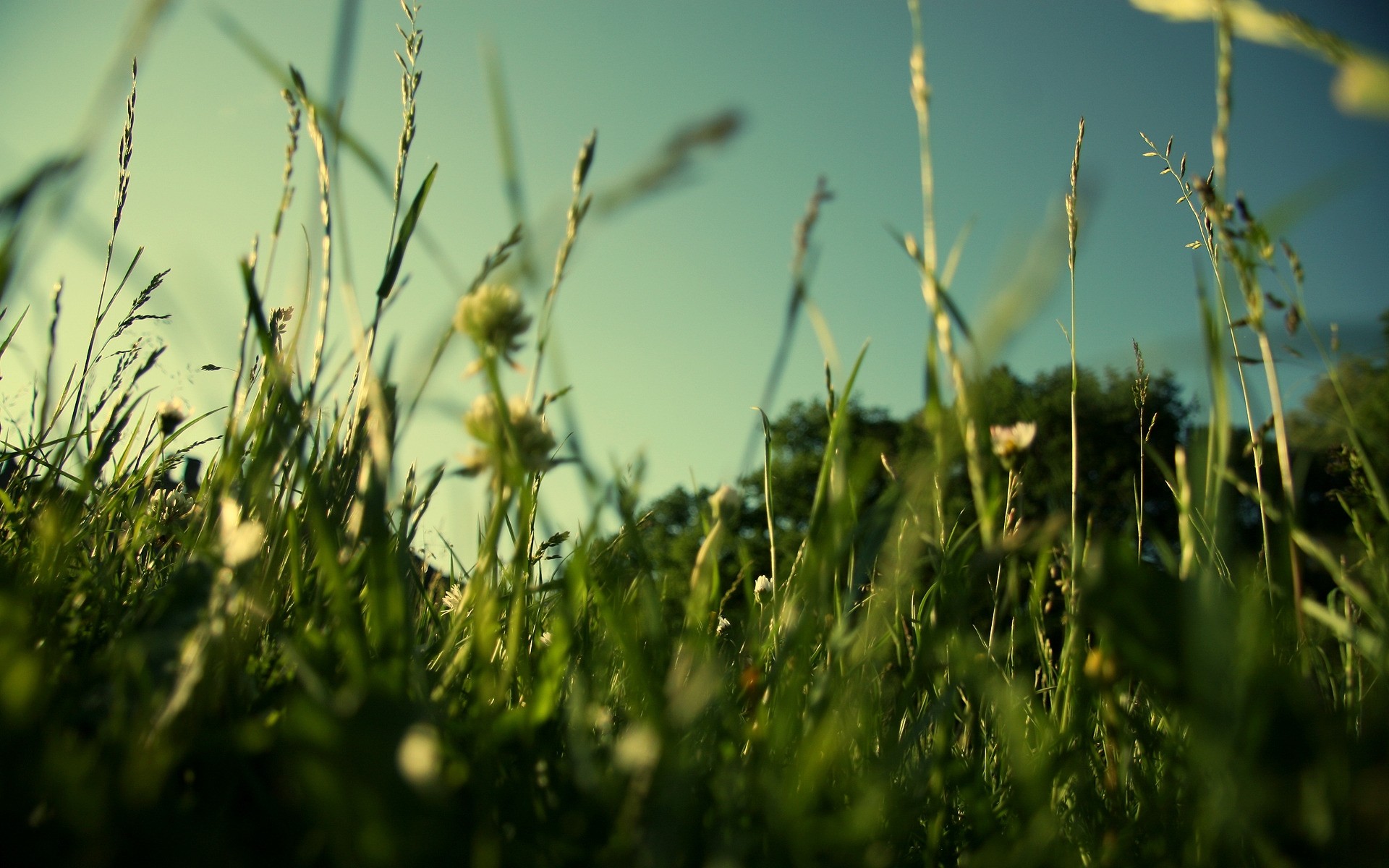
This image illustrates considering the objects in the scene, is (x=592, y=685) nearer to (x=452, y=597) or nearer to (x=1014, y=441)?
(x=452, y=597)

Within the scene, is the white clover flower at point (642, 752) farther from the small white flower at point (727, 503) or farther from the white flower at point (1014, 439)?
the white flower at point (1014, 439)

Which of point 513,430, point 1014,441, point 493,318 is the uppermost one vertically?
point 1014,441

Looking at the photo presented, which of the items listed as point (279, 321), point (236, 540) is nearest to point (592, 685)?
point (236, 540)

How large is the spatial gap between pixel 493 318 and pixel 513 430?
116mm

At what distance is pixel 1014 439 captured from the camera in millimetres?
1384

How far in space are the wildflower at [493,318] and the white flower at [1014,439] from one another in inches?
29.6

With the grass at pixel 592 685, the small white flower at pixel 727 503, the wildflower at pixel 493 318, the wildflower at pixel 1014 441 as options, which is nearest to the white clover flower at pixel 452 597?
the grass at pixel 592 685

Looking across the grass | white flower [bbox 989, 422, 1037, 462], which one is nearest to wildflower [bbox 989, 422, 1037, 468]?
white flower [bbox 989, 422, 1037, 462]

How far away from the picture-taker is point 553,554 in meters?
1.34

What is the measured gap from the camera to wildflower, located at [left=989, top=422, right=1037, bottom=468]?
47.1 inches

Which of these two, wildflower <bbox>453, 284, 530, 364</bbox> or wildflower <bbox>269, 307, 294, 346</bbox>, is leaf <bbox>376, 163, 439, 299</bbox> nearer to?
wildflower <bbox>453, 284, 530, 364</bbox>

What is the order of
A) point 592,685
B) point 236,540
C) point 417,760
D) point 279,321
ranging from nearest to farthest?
1. point 417,760
2. point 236,540
3. point 592,685
4. point 279,321

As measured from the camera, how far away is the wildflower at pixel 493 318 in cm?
64

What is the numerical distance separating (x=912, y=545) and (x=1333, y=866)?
13.0 inches
